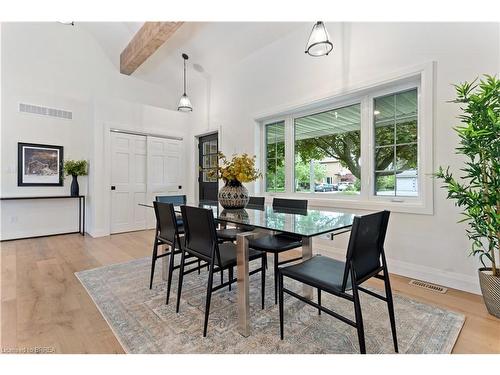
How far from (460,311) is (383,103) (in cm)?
218

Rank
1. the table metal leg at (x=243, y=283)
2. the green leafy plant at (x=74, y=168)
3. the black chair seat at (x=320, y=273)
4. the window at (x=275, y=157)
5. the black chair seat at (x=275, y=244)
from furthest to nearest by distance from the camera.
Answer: the green leafy plant at (x=74, y=168)
the window at (x=275, y=157)
the black chair seat at (x=275, y=244)
the table metal leg at (x=243, y=283)
the black chair seat at (x=320, y=273)

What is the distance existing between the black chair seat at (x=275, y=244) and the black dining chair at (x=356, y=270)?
0.43 m

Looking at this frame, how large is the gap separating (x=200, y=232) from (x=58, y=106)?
4.61m

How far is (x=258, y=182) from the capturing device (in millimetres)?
4340

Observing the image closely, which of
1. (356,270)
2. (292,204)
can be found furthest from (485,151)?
(292,204)

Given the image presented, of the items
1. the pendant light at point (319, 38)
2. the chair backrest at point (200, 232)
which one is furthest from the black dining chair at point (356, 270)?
the pendant light at point (319, 38)

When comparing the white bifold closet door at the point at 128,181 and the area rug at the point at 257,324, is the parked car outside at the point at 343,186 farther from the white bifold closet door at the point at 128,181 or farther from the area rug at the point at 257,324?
the white bifold closet door at the point at 128,181

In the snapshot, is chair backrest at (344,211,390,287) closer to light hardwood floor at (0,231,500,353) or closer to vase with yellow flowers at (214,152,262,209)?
light hardwood floor at (0,231,500,353)

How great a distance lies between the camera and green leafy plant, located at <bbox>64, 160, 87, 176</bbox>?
4512 mm

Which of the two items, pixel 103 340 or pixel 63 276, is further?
pixel 63 276

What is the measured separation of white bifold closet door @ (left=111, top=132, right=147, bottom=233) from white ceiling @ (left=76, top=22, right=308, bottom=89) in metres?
1.54

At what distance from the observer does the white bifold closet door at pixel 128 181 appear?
478 cm
